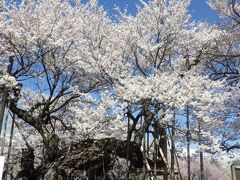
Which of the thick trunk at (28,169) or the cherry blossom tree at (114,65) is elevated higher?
the cherry blossom tree at (114,65)

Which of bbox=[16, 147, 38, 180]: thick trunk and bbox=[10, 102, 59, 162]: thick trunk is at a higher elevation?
bbox=[10, 102, 59, 162]: thick trunk

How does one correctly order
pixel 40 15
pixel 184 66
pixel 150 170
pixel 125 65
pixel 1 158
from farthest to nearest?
pixel 184 66
pixel 40 15
pixel 125 65
pixel 150 170
pixel 1 158

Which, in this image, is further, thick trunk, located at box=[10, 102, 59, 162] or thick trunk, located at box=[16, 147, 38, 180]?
thick trunk, located at box=[16, 147, 38, 180]

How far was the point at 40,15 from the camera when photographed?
1011 centimetres

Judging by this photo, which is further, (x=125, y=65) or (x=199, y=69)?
(x=199, y=69)

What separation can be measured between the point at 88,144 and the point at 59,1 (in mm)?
5485

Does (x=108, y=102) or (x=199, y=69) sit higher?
(x=199, y=69)

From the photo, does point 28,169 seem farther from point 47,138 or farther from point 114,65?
point 114,65

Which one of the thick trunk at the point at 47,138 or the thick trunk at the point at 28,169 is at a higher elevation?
the thick trunk at the point at 47,138

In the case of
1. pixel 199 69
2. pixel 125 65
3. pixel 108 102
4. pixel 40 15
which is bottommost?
pixel 108 102

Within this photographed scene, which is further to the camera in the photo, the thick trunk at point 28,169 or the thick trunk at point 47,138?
the thick trunk at point 28,169

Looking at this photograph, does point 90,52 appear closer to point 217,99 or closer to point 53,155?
point 53,155

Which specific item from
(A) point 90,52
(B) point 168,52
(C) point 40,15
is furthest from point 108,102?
(C) point 40,15

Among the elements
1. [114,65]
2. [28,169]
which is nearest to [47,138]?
[28,169]
